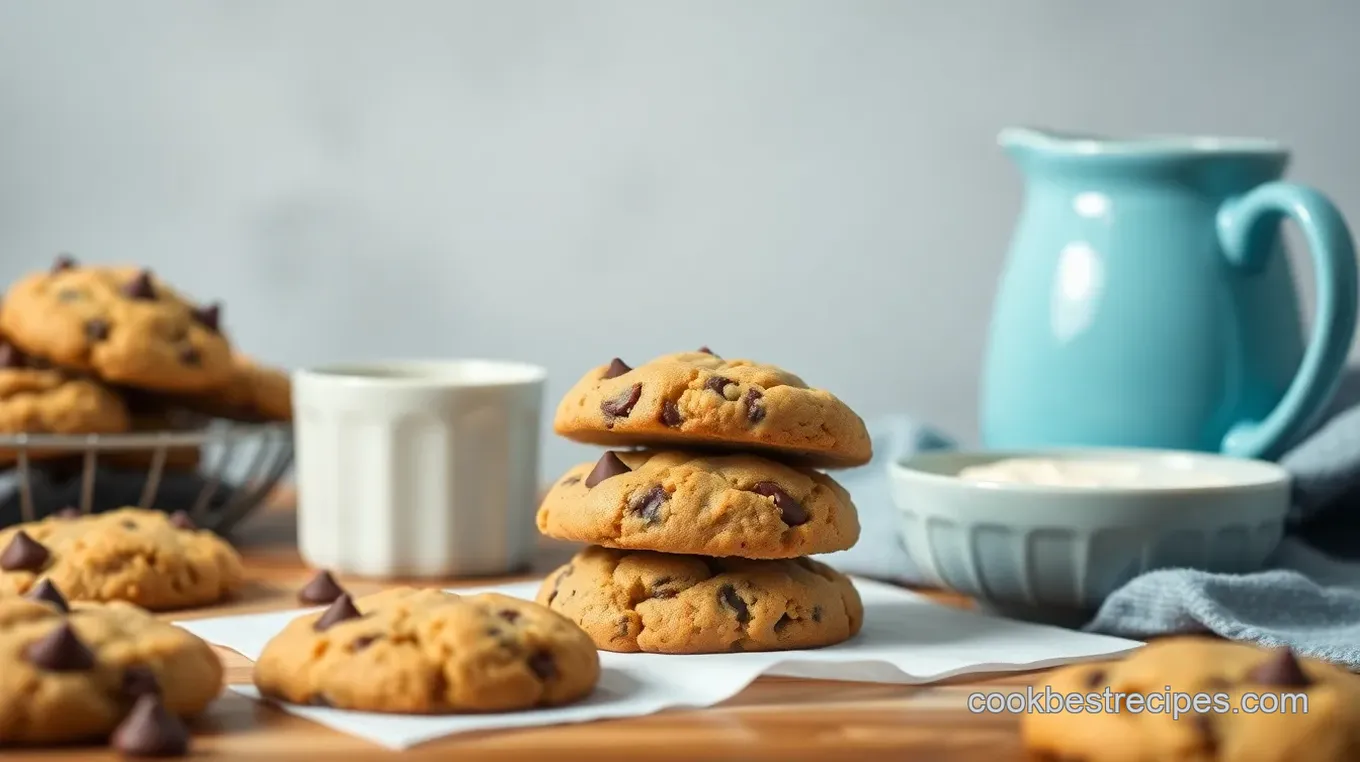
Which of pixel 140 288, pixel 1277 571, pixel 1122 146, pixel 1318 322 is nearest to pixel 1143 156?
pixel 1122 146

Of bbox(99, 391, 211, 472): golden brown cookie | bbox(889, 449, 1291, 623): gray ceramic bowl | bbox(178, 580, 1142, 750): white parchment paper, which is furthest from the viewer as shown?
bbox(99, 391, 211, 472): golden brown cookie

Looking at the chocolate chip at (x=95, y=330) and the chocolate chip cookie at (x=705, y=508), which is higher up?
the chocolate chip at (x=95, y=330)

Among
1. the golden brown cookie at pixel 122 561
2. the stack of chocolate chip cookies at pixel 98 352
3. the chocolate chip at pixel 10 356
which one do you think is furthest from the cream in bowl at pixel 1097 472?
the chocolate chip at pixel 10 356

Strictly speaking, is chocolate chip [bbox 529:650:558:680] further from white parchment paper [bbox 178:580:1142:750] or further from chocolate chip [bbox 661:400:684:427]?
chocolate chip [bbox 661:400:684:427]

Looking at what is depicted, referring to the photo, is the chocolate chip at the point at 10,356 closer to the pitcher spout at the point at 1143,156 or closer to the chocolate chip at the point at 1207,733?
the pitcher spout at the point at 1143,156

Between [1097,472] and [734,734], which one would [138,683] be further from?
[1097,472]

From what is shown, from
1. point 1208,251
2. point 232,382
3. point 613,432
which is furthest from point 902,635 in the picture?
point 232,382

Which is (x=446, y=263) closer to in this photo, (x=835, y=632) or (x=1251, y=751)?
(x=835, y=632)

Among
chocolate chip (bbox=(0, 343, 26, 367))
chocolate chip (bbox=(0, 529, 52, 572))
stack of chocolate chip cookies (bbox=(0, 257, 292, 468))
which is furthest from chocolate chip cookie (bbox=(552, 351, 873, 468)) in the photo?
chocolate chip (bbox=(0, 343, 26, 367))
